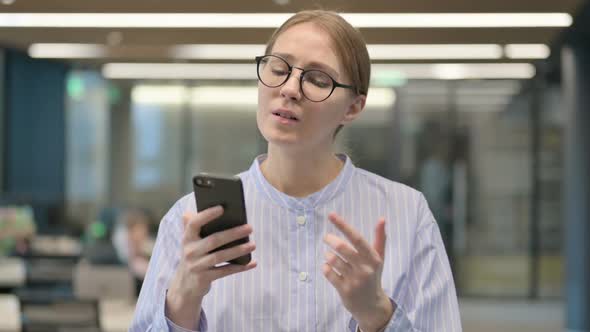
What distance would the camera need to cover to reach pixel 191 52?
Answer: 10078 millimetres

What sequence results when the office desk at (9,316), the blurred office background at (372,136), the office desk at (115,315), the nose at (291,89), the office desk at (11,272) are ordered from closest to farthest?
the nose at (291,89) → the office desk at (9,316) → the office desk at (115,315) → the office desk at (11,272) → the blurred office background at (372,136)

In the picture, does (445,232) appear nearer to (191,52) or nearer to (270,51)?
(191,52)

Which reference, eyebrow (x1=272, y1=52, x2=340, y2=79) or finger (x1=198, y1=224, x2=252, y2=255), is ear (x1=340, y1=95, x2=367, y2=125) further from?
finger (x1=198, y1=224, x2=252, y2=255)

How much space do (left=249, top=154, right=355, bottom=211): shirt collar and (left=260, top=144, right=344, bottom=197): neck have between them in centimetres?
2

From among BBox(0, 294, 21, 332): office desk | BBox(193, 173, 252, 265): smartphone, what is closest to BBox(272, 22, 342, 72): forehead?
BBox(193, 173, 252, 265): smartphone

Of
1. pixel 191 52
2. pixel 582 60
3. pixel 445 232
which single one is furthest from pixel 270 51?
pixel 445 232

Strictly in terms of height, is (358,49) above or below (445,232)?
above

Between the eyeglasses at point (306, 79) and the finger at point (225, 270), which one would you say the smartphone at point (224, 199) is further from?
the eyeglasses at point (306, 79)

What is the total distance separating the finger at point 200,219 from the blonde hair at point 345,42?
0.36 m

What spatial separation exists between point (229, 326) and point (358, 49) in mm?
513

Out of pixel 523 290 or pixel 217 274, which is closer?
pixel 217 274

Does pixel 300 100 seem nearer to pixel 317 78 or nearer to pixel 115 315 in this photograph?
pixel 317 78

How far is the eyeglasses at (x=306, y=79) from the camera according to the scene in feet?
4.35

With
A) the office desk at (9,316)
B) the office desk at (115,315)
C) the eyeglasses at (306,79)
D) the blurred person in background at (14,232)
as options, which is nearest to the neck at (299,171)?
the eyeglasses at (306,79)
